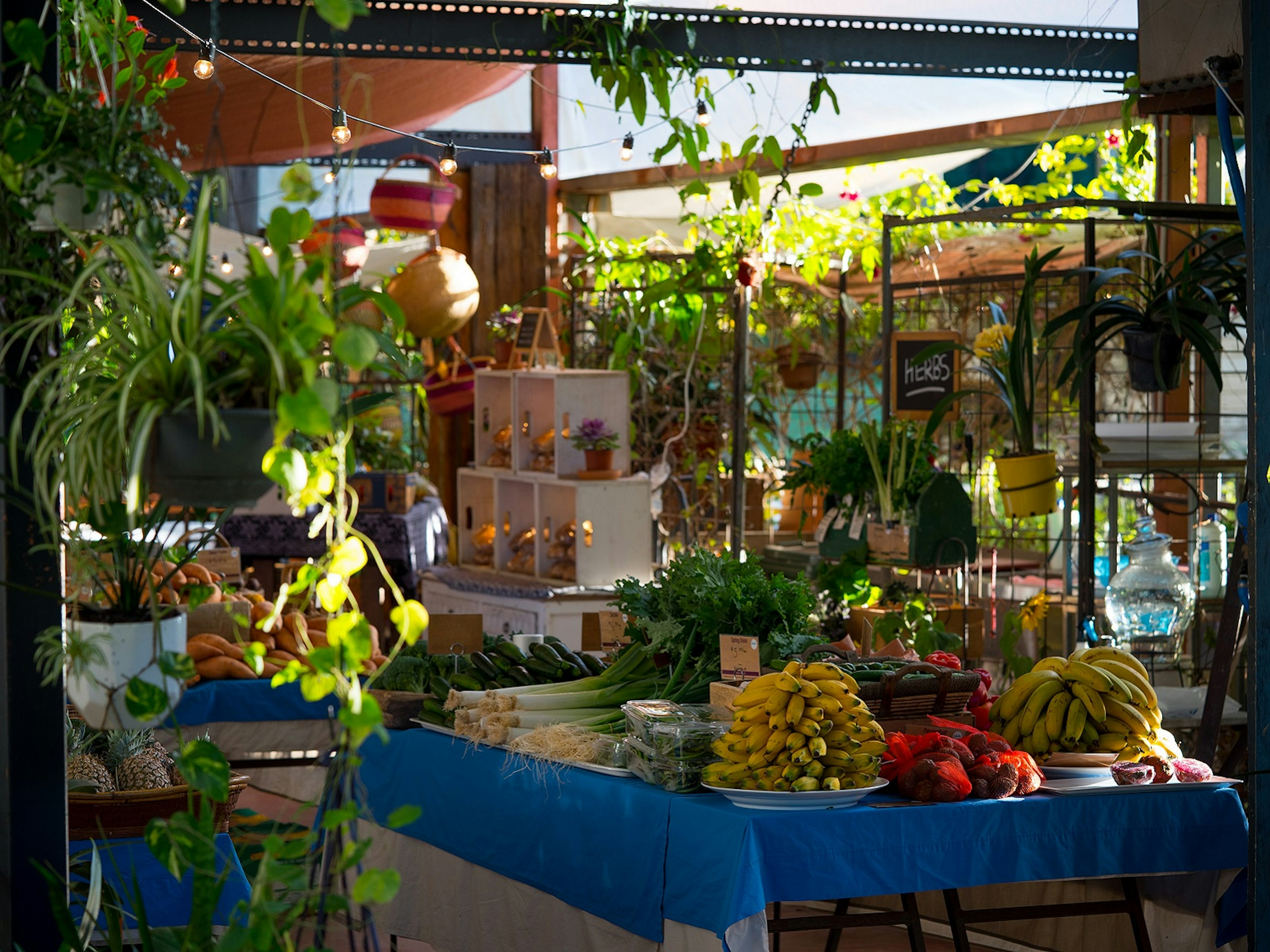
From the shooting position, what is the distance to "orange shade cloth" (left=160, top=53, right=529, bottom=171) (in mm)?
5988

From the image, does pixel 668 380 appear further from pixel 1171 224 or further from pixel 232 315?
pixel 232 315

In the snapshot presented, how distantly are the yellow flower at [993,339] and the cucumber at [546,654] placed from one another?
186cm

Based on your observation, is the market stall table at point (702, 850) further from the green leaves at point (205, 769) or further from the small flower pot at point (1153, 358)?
the small flower pot at point (1153, 358)

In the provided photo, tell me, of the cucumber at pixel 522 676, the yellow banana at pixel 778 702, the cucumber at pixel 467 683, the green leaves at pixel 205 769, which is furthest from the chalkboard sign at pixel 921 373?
the green leaves at pixel 205 769

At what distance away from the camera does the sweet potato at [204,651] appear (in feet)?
15.2

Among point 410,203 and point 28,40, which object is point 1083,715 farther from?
point 410,203

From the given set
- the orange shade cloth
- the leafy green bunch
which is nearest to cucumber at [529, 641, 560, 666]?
the leafy green bunch

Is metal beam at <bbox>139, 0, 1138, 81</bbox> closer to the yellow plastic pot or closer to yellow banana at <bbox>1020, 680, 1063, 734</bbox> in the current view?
the yellow plastic pot

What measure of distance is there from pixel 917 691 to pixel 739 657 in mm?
412

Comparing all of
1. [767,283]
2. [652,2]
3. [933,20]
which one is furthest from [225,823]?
[767,283]

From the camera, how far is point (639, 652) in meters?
3.70

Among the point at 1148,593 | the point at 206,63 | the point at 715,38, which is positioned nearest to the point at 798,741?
the point at 1148,593

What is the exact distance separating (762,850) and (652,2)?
10.4ft

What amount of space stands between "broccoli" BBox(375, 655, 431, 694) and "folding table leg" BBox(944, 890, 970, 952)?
4.78 ft
